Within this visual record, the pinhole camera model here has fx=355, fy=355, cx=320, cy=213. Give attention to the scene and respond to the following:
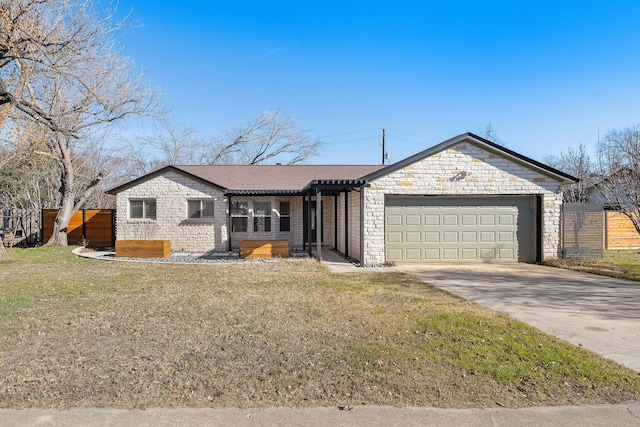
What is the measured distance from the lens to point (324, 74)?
2009cm

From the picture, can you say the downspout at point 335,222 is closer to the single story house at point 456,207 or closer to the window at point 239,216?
the single story house at point 456,207

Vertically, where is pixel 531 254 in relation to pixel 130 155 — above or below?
below

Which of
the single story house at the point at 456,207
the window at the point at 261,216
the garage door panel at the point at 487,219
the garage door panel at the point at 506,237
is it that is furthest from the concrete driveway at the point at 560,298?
the window at the point at 261,216

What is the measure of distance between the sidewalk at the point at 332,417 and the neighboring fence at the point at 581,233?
36.4 feet

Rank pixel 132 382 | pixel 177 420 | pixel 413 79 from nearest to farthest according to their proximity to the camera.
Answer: pixel 177 420 → pixel 132 382 → pixel 413 79

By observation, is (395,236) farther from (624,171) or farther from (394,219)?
(624,171)

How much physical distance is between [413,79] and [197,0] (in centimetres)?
963

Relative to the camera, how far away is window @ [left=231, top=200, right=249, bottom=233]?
53.0 feet

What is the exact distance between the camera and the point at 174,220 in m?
15.6

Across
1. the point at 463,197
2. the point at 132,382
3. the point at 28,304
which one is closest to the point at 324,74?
the point at 463,197

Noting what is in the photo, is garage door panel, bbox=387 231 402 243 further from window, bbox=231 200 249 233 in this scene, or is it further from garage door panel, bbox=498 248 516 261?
window, bbox=231 200 249 233

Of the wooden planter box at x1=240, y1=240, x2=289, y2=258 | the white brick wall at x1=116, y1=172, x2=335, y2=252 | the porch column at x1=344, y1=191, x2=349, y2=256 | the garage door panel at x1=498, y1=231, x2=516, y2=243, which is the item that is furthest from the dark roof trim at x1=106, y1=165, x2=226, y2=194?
the garage door panel at x1=498, y1=231, x2=516, y2=243

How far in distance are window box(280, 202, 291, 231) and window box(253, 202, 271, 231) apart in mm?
565

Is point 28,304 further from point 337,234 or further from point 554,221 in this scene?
point 554,221
